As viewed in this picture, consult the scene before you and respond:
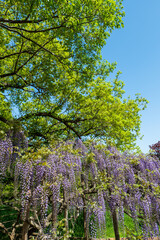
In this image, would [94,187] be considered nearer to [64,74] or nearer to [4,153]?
[4,153]

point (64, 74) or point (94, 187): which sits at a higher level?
point (64, 74)

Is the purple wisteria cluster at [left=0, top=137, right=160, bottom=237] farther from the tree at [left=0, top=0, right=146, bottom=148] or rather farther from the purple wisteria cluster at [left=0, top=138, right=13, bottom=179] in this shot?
the tree at [left=0, top=0, right=146, bottom=148]

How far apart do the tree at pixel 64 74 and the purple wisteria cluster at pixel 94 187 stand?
1.57 metres

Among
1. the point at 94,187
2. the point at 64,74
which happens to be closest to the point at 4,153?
the point at 94,187

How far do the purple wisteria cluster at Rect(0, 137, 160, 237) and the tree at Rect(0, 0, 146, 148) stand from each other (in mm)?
1567

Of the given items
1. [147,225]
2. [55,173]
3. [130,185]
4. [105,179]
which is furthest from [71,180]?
[147,225]

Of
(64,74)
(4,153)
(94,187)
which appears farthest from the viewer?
(64,74)

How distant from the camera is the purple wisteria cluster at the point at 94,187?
377 cm

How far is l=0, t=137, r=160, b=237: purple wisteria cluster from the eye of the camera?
377 cm

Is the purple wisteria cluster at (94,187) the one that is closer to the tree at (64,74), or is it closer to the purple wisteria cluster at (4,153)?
the purple wisteria cluster at (4,153)

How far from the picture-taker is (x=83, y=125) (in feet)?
33.7

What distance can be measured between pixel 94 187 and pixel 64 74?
19.8ft

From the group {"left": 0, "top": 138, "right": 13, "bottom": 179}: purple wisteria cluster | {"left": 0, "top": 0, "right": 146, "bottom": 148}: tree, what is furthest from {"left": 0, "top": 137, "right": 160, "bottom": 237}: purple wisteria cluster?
{"left": 0, "top": 0, "right": 146, "bottom": 148}: tree

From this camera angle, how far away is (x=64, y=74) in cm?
901
